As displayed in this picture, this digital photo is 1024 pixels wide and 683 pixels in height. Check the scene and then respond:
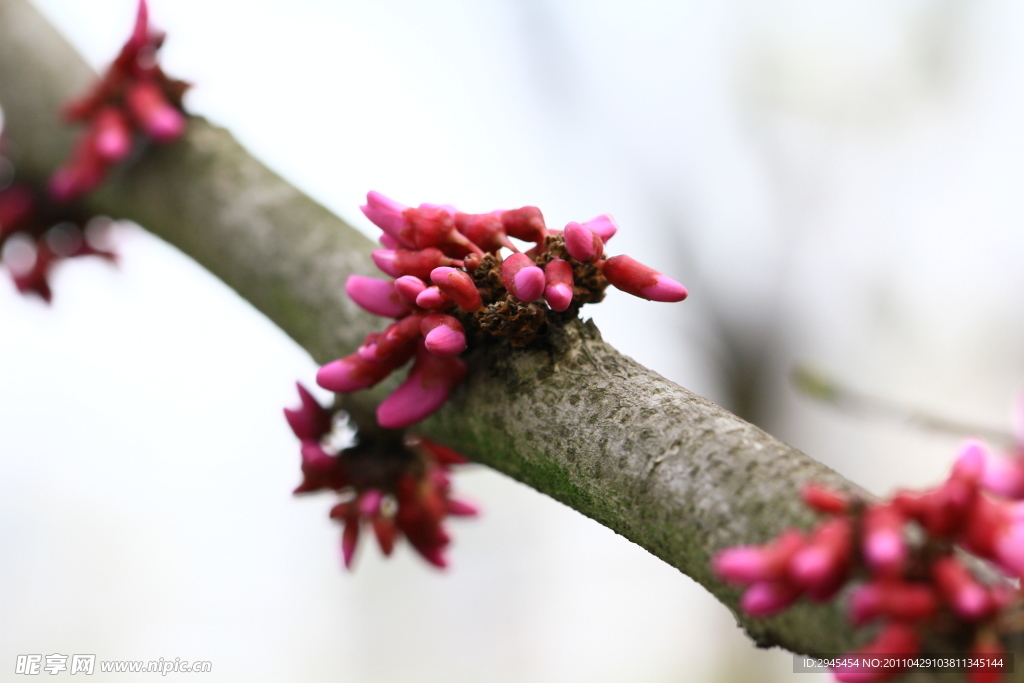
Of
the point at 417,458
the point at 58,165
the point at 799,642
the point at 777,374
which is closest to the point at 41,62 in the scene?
the point at 58,165

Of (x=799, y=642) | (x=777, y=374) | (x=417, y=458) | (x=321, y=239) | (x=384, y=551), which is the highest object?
(x=321, y=239)

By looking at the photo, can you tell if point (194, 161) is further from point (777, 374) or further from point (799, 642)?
point (777, 374)

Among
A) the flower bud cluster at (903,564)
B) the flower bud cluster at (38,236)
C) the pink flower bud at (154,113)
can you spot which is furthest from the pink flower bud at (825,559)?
the flower bud cluster at (38,236)

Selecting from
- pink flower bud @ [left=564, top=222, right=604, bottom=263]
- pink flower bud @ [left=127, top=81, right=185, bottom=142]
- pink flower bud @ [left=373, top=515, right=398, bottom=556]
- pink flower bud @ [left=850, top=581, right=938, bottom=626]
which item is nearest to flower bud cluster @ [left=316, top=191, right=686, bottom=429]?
pink flower bud @ [left=564, top=222, right=604, bottom=263]

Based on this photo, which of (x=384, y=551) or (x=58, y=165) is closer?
(x=384, y=551)

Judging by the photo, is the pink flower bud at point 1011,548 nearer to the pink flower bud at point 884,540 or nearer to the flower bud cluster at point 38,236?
the pink flower bud at point 884,540
